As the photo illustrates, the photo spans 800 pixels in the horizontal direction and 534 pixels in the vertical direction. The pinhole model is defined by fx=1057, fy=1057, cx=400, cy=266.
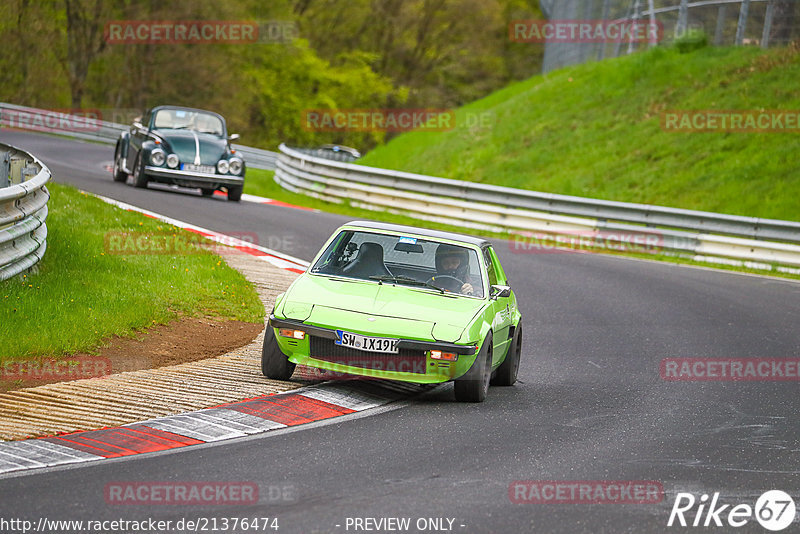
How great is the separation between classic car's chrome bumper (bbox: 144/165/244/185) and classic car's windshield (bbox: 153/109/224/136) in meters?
1.19

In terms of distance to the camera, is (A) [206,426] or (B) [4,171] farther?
(B) [4,171]

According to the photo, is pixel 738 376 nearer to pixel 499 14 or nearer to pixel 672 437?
pixel 672 437

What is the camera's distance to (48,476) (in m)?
5.62

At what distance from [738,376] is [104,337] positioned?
604 centimetres

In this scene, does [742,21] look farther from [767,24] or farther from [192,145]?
[192,145]

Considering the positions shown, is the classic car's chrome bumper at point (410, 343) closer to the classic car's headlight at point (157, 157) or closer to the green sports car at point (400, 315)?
the green sports car at point (400, 315)
